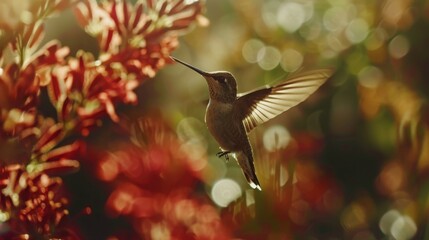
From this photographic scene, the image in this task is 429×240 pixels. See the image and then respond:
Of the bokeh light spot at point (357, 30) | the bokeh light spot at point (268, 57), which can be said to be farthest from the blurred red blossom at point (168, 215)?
the bokeh light spot at point (357, 30)

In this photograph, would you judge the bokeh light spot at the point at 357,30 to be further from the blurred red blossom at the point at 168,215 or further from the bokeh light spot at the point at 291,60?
the blurred red blossom at the point at 168,215

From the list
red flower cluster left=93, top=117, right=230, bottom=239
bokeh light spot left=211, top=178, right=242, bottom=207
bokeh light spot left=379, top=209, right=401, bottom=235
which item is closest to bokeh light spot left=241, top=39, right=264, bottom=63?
bokeh light spot left=211, top=178, right=242, bottom=207

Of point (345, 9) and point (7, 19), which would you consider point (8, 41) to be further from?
point (345, 9)

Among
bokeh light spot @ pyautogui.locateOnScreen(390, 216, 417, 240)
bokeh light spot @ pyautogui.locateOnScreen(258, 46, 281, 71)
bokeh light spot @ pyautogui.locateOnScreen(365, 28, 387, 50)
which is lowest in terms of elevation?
bokeh light spot @ pyautogui.locateOnScreen(390, 216, 417, 240)

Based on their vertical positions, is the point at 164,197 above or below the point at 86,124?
below

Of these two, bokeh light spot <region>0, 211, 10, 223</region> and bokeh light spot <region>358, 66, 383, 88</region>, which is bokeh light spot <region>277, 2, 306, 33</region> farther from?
bokeh light spot <region>0, 211, 10, 223</region>

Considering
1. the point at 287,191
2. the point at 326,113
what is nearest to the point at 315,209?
the point at 287,191
